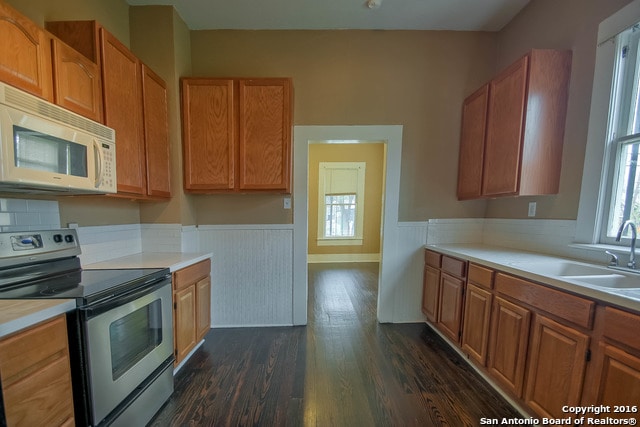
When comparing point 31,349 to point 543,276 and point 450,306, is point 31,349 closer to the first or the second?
point 543,276

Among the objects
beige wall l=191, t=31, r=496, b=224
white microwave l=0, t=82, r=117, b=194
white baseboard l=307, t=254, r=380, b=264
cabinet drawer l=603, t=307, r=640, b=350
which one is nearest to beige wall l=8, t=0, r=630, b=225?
beige wall l=191, t=31, r=496, b=224

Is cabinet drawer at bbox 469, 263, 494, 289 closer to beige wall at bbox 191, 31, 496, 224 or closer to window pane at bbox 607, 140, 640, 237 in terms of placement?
window pane at bbox 607, 140, 640, 237

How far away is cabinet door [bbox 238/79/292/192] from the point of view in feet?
7.09

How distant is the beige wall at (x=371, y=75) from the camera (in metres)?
2.44

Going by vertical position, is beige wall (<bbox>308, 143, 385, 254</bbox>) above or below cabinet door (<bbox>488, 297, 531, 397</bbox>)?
above

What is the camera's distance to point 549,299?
1285mm

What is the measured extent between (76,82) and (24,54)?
0.24 meters

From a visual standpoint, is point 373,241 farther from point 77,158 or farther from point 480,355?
point 77,158

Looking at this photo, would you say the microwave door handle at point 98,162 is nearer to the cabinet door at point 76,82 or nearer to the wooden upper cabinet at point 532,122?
the cabinet door at point 76,82

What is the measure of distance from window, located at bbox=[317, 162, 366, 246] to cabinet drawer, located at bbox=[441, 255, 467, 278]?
3.30m

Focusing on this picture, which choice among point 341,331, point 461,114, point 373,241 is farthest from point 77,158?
point 373,241

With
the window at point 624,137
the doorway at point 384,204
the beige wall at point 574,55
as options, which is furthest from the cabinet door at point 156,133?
the window at point 624,137

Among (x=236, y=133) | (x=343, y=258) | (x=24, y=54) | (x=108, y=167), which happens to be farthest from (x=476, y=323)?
(x=343, y=258)

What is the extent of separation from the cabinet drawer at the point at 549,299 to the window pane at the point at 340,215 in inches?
157
